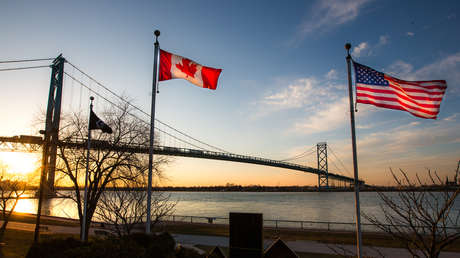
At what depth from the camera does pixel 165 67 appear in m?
10.5

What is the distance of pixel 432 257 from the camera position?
16.9ft

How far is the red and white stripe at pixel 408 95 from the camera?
25.3 feet

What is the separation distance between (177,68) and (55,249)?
6385mm

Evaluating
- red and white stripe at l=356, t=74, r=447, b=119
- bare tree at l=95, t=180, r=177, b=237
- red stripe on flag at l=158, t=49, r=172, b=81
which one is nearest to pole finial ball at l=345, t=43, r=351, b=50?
red and white stripe at l=356, t=74, r=447, b=119

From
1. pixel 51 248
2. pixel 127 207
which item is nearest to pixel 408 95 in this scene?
pixel 51 248

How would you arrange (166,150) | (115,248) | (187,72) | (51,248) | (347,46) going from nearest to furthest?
(115,248) < (51,248) < (347,46) < (187,72) < (166,150)

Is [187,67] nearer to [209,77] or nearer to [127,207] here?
[209,77]

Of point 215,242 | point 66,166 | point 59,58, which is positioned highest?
point 59,58

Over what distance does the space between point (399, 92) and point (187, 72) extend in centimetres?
650

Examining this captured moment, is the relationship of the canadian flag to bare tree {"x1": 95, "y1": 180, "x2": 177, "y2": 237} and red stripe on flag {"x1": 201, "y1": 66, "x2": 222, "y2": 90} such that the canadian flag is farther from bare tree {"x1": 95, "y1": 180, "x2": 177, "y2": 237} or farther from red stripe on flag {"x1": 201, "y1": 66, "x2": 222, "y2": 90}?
bare tree {"x1": 95, "y1": 180, "x2": 177, "y2": 237}

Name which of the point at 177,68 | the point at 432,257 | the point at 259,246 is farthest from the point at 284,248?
the point at 177,68

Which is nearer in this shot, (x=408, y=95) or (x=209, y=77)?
(x=408, y=95)

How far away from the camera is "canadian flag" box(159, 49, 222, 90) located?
10.4 m

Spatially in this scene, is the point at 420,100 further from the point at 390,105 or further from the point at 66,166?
the point at 66,166
